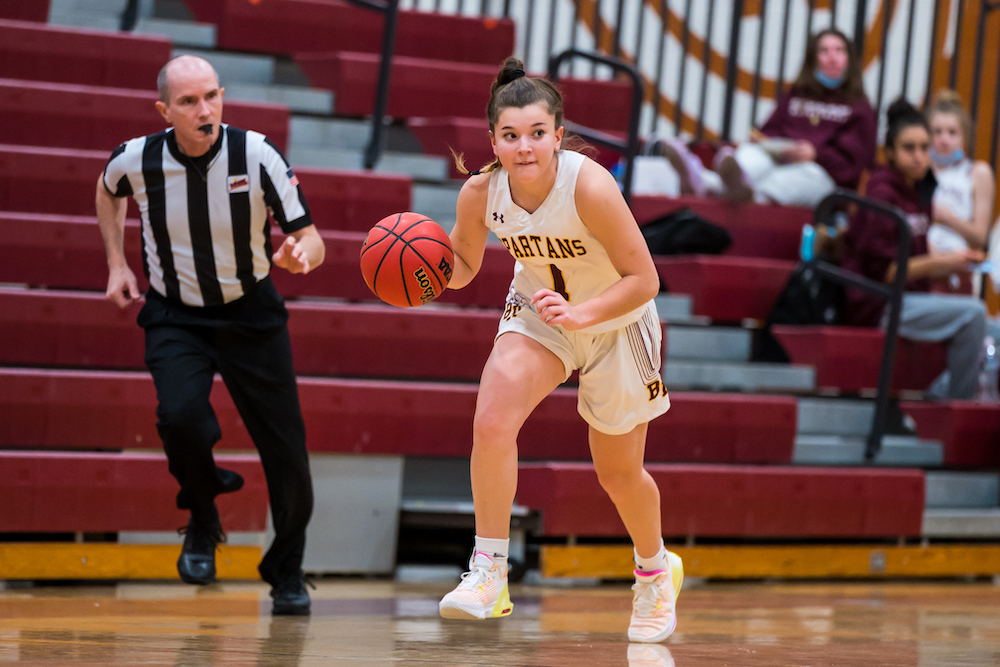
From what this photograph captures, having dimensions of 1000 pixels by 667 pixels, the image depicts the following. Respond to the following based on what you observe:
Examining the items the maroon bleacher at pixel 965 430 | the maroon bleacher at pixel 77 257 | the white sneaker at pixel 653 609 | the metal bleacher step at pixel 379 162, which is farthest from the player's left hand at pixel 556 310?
the maroon bleacher at pixel 965 430

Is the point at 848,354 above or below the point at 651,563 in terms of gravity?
above

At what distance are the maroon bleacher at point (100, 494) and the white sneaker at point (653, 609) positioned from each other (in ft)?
5.31

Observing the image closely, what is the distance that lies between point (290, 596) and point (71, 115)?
2.75 m

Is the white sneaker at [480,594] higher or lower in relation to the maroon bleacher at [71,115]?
lower

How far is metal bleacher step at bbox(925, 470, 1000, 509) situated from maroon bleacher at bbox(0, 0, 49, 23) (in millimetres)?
4790

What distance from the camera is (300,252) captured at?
342cm

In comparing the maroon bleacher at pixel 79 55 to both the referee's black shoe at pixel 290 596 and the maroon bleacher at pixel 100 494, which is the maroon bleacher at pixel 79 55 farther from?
the referee's black shoe at pixel 290 596

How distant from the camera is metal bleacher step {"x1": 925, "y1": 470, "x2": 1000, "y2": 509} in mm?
5520

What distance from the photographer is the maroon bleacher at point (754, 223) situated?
6246 mm

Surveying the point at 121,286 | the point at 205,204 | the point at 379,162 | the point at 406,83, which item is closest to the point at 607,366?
the point at 205,204

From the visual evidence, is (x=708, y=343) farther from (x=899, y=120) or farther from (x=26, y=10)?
(x=26, y=10)

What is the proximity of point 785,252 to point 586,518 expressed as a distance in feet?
7.53

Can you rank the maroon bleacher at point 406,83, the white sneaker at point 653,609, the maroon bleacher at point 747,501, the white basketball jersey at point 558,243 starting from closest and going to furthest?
the white basketball jersey at point 558,243
the white sneaker at point 653,609
the maroon bleacher at point 747,501
the maroon bleacher at point 406,83

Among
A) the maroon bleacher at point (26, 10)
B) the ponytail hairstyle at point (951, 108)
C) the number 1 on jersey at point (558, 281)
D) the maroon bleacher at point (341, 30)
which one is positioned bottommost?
the number 1 on jersey at point (558, 281)
